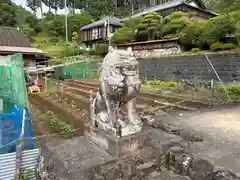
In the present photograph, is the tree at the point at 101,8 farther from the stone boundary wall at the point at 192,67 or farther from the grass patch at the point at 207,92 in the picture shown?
the grass patch at the point at 207,92

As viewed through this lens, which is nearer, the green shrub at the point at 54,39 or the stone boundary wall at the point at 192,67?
the stone boundary wall at the point at 192,67

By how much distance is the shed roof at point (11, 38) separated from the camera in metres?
17.9

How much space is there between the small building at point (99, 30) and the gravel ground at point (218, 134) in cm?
2312

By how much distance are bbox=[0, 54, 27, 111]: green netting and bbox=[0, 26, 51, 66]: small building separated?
1049cm

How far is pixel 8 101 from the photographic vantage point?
561cm

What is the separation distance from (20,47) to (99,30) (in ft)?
44.1

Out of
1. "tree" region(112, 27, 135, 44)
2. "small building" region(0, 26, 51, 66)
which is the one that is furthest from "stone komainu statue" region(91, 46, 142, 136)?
"tree" region(112, 27, 135, 44)

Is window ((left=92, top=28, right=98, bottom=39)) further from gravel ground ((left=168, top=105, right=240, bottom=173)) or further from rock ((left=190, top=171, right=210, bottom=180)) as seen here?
rock ((left=190, top=171, right=210, bottom=180))

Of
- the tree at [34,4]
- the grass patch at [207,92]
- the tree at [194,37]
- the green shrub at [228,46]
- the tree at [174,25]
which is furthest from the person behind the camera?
the tree at [34,4]

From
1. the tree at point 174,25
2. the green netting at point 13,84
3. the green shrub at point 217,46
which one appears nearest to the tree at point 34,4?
the tree at point 174,25

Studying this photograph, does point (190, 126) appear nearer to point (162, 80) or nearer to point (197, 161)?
point (197, 161)

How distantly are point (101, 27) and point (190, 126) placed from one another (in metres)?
26.4

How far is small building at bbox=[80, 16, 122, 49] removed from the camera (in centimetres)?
2752

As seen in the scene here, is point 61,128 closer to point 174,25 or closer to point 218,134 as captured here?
point 218,134
